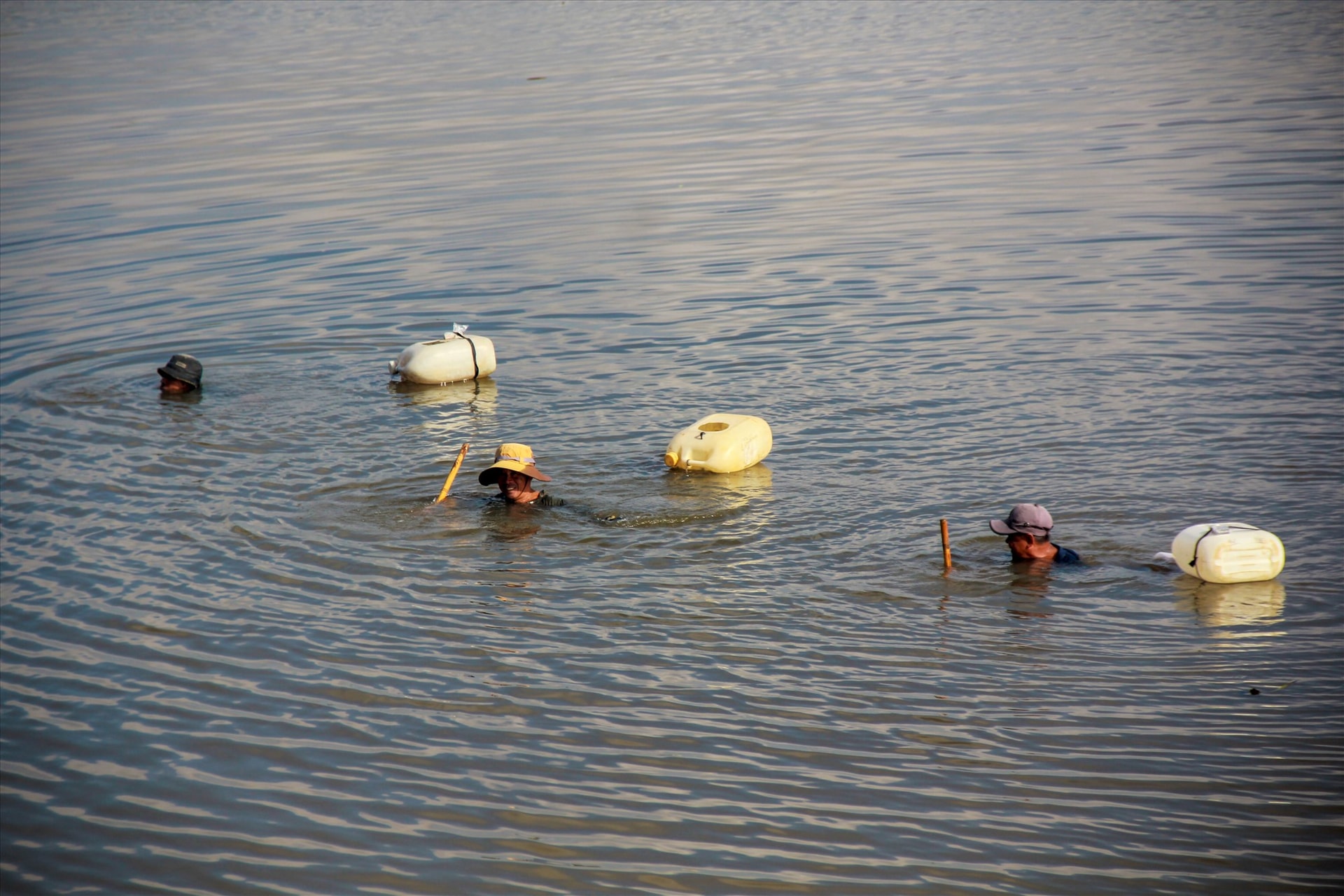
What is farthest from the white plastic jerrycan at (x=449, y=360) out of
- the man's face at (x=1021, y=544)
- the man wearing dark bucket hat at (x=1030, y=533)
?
the man's face at (x=1021, y=544)

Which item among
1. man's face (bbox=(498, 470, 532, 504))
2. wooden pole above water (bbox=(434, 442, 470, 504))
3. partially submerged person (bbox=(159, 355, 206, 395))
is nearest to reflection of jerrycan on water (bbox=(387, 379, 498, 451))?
wooden pole above water (bbox=(434, 442, 470, 504))

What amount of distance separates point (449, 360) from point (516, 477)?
419cm

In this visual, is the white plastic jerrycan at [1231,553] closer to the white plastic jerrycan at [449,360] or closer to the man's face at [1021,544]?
the man's face at [1021,544]

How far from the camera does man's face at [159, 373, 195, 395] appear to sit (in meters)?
14.8

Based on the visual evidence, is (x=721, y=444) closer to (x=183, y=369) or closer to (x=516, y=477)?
(x=516, y=477)

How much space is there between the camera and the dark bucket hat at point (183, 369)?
48.0ft

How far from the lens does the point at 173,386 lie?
14.9m

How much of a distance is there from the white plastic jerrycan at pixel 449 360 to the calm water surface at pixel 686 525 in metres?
0.40

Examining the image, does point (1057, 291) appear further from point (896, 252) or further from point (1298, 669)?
point (1298, 669)

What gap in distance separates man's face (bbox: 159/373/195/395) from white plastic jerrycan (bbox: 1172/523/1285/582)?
10.9m

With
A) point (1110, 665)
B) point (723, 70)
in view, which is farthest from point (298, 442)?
point (723, 70)

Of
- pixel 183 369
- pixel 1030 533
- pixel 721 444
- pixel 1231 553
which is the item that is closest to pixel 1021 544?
pixel 1030 533

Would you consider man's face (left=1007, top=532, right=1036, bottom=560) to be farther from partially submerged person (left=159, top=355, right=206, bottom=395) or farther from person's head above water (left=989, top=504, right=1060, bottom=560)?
partially submerged person (left=159, top=355, right=206, bottom=395)

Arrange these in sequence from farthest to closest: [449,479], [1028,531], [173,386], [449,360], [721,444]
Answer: [449,360], [173,386], [721,444], [449,479], [1028,531]
